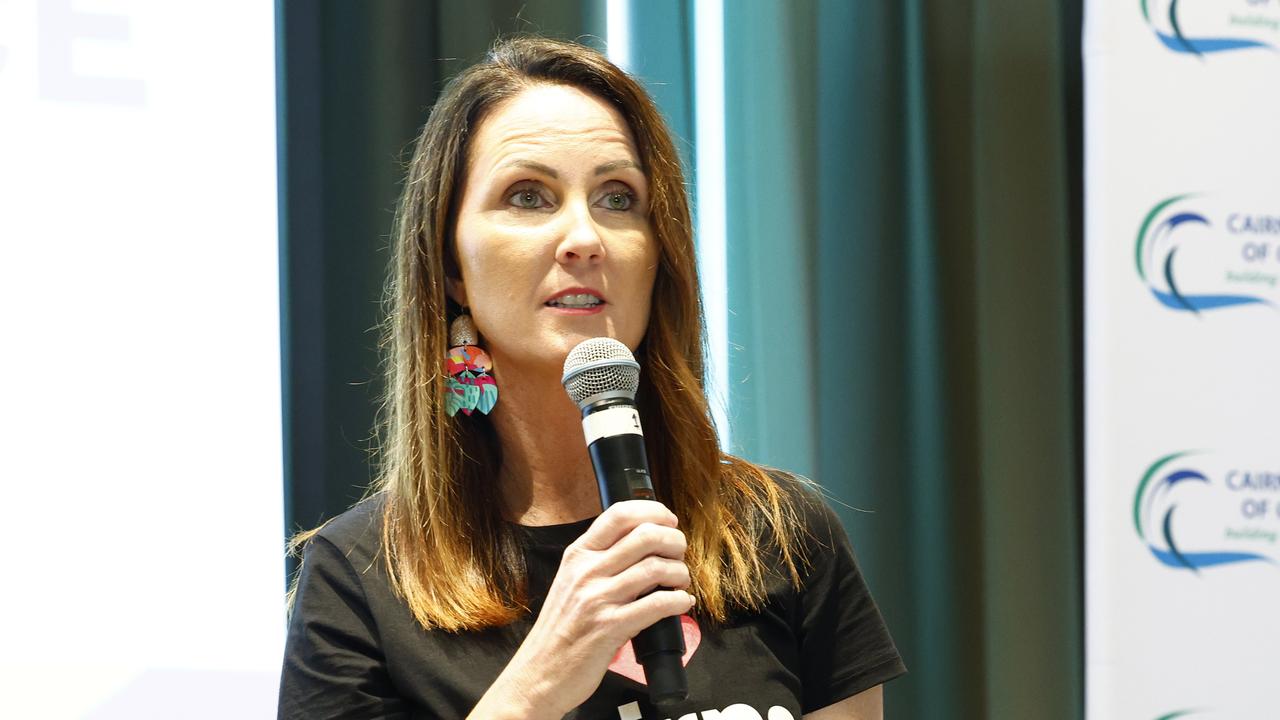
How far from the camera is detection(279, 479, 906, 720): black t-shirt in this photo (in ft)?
4.52

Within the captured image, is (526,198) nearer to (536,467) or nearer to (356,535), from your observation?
(536,467)

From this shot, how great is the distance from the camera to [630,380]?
1.26m

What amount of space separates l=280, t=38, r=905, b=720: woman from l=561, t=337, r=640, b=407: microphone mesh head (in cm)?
15

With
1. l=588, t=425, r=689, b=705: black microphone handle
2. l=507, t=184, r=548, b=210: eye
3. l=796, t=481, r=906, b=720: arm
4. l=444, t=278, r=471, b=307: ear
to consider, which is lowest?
l=796, t=481, r=906, b=720: arm

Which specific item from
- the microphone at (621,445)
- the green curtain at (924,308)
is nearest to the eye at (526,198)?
the microphone at (621,445)
